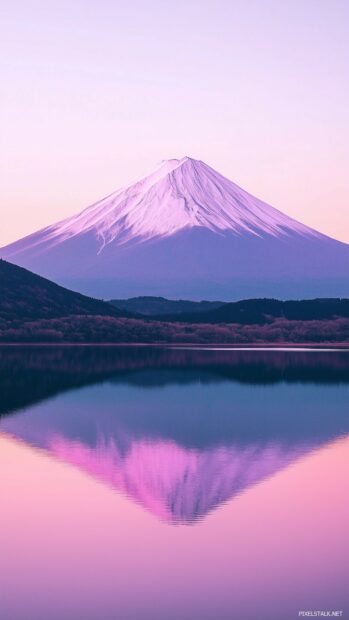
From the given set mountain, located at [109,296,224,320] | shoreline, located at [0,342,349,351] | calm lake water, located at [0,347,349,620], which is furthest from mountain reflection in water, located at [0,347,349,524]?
mountain, located at [109,296,224,320]

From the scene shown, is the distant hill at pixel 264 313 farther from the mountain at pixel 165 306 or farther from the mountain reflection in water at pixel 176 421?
the mountain reflection in water at pixel 176 421

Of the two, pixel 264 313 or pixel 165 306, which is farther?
pixel 165 306

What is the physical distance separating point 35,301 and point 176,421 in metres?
108

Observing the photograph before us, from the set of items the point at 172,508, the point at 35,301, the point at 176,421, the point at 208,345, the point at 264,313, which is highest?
the point at 35,301

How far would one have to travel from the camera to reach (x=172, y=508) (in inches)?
879

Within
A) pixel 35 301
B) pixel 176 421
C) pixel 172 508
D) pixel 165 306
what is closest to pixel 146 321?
pixel 35 301

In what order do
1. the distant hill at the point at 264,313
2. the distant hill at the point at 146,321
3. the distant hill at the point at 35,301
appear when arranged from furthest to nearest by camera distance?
the distant hill at the point at 264,313
the distant hill at the point at 35,301
the distant hill at the point at 146,321

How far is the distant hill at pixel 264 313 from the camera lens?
150125mm

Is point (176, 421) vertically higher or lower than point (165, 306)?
lower

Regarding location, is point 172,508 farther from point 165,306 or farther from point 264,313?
point 165,306

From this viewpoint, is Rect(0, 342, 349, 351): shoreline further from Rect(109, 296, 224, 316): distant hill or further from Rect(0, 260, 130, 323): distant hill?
Rect(109, 296, 224, 316): distant hill

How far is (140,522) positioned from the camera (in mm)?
20781

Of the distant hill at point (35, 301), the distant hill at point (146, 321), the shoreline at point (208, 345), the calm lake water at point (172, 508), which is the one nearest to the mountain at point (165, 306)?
the distant hill at point (146, 321)

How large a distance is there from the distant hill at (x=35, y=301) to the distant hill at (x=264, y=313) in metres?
10.2
